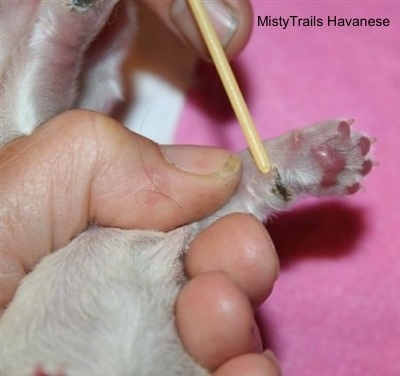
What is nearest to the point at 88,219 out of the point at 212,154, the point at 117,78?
the point at 212,154

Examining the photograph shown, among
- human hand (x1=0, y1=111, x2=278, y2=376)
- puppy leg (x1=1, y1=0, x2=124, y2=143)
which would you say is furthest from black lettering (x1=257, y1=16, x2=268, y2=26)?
human hand (x1=0, y1=111, x2=278, y2=376)

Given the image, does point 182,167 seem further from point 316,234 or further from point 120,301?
point 316,234

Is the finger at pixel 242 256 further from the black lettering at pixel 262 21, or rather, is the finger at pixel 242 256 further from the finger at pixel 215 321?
the black lettering at pixel 262 21

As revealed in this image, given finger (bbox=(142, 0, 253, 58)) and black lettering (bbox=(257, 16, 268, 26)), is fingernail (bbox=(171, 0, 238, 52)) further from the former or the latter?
black lettering (bbox=(257, 16, 268, 26))

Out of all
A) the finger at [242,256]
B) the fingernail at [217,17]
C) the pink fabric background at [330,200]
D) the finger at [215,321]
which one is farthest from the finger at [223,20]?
the finger at [215,321]

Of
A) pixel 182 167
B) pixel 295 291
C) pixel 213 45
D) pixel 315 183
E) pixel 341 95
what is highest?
pixel 213 45

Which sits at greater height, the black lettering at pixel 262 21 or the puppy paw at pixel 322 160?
the puppy paw at pixel 322 160
